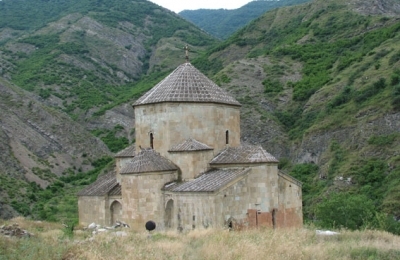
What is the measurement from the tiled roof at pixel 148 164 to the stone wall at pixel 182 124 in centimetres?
49

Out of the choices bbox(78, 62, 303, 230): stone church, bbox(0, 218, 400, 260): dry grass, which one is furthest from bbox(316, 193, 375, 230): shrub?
bbox(0, 218, 400, 260): dry grass

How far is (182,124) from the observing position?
18453 millimetres

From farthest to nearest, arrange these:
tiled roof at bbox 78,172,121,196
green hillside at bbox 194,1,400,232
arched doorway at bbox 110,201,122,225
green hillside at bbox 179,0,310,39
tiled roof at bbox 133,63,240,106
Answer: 1. green hillside at bbox 179,0,310,39
2. green hillside at bbox 194,1,400,232
3. tiled roof at bbox 78,172,121,196
4. arched doorway at bbox 110,201,122,225
5. tiled roof at bbox 133,63,240,106

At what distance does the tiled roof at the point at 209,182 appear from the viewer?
52.9ft

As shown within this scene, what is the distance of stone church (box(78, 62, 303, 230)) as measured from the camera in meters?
16.4

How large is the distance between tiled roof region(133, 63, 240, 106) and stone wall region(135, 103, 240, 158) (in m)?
0.18

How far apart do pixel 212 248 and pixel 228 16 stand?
15671 cm

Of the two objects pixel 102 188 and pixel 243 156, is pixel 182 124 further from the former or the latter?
pixel 102 188

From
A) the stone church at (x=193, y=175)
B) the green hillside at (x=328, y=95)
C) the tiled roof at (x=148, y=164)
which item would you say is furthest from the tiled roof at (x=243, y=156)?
the green hillside at (x=328, y=95)

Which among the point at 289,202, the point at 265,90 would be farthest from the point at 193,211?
the point at 265,90

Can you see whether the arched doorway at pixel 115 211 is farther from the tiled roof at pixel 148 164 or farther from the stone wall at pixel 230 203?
the stone wall at pixel 230 203

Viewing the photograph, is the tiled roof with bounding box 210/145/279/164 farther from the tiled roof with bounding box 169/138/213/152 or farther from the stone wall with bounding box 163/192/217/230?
the stone wall with bounding box 163/192/217/230

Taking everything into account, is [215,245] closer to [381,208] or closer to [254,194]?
[254,194]

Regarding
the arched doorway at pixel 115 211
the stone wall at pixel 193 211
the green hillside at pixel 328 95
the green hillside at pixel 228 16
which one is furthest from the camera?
the green hillside at pixel 228 16
